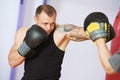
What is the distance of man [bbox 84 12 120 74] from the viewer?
1.28 meters

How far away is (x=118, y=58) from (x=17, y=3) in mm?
1834

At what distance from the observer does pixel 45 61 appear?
185cm

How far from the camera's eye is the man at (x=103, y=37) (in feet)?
4.20

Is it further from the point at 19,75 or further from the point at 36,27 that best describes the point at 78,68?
the point at 36,27

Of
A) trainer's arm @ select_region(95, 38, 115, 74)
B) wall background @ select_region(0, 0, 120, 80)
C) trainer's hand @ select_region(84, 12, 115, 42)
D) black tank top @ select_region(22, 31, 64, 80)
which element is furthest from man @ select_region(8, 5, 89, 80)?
wall background @ select_region(0, 0, 120, 80)

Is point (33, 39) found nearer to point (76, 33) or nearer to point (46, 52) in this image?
point (46, 52)

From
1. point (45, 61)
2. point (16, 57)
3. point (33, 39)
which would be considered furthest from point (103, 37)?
point (16, 57)

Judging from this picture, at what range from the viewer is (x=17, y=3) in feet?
9.20

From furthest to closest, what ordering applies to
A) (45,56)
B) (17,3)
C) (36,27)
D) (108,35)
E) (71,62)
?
(71,62) < (17,3) < (45,56) < (36,27) < (108,35)

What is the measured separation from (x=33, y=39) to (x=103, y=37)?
52cm

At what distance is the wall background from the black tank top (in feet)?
3.48

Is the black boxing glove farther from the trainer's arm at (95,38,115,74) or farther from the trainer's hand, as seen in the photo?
the trainer's arm at (95,38,115,74)

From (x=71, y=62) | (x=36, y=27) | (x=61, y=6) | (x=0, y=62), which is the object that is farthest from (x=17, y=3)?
(x=36, y=27)

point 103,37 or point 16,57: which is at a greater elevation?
point 103,37
